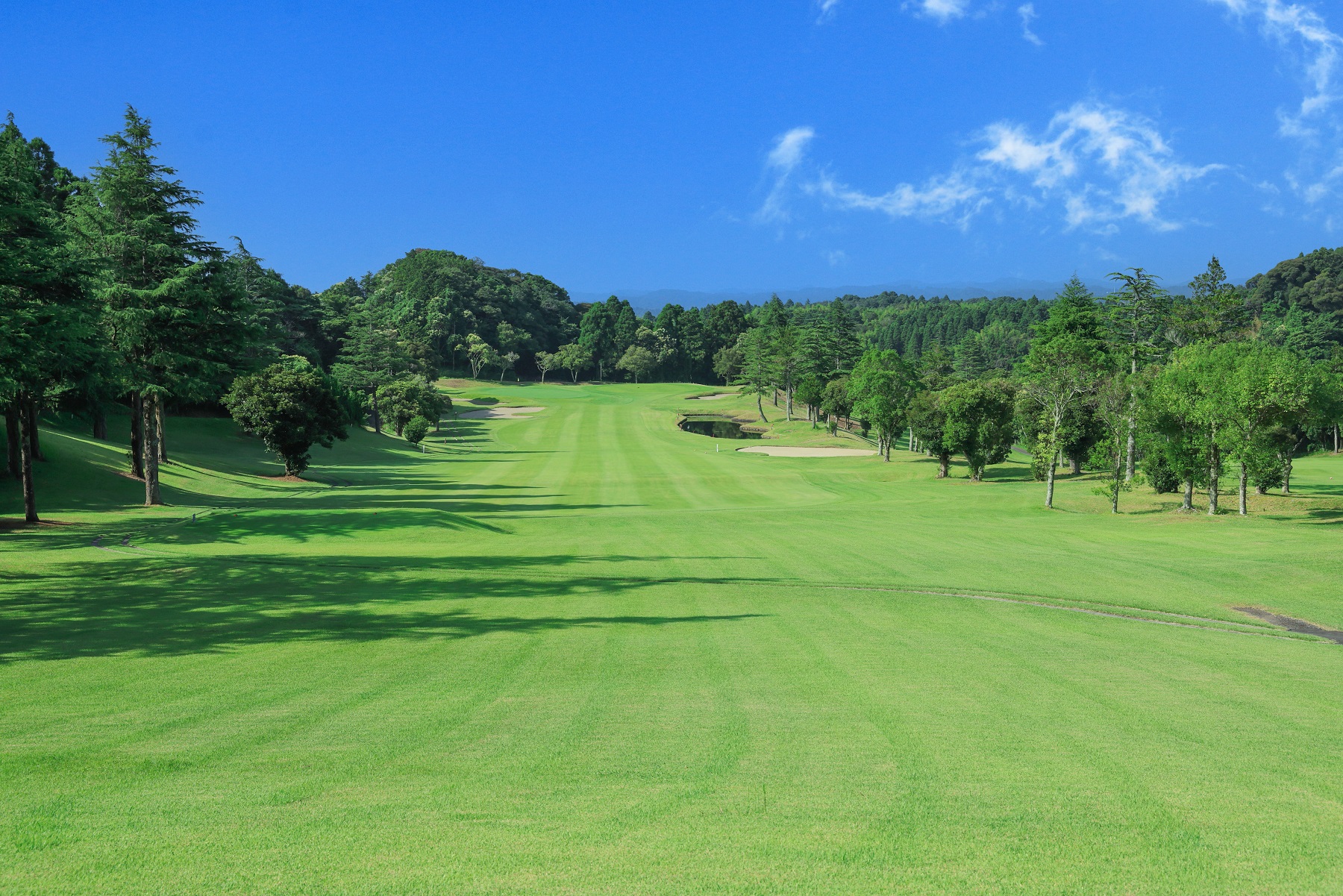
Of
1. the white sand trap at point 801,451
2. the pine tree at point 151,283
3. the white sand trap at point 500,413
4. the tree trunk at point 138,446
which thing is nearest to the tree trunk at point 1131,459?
the white sand trap at point 801,451

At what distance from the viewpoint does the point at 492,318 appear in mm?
155250

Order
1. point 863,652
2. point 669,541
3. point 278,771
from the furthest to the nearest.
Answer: point 669,541 → point 863,652 → point 278,771

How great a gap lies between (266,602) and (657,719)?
9.62m

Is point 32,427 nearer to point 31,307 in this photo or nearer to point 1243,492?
point 31,307

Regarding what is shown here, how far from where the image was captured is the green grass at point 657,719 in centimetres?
536

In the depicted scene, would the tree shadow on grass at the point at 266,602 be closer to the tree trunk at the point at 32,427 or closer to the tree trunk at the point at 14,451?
the tree trunk at the point at 32,427

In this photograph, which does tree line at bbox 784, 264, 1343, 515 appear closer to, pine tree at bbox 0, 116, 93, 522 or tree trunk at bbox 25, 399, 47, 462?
pine tree at bbox 0, 116, 93, 522

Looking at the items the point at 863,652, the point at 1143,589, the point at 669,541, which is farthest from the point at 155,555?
the point at 1143,589

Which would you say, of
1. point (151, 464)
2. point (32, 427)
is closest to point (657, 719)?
point (32, 427)

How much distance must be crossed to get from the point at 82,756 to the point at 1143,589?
20716 millimetres

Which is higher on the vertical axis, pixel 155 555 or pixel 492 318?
pixel 492 318

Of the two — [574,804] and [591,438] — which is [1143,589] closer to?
[574,804]

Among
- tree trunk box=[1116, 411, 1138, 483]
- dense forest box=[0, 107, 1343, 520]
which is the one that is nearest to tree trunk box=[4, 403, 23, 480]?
dense forest box=[0, 107, 1343, 520]

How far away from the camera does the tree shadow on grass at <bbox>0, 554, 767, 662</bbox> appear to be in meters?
11.9
